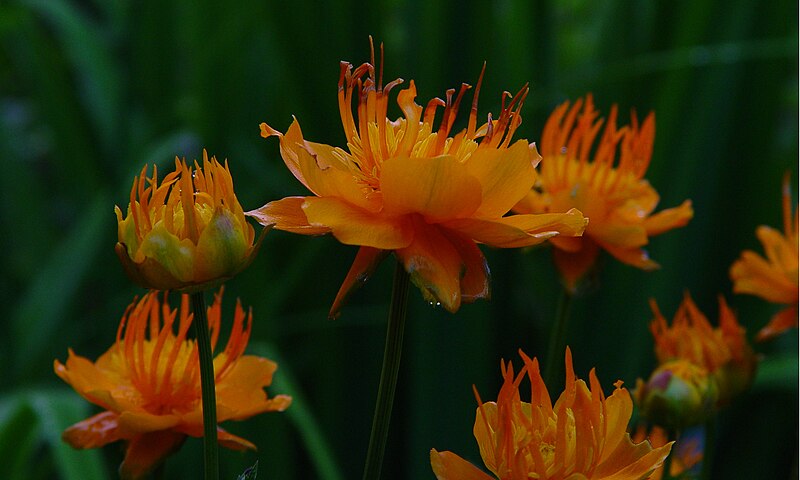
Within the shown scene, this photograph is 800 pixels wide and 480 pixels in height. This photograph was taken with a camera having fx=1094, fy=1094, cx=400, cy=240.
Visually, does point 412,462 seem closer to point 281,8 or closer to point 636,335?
point 636,335

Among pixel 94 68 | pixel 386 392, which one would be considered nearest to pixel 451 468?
pixel 386 392

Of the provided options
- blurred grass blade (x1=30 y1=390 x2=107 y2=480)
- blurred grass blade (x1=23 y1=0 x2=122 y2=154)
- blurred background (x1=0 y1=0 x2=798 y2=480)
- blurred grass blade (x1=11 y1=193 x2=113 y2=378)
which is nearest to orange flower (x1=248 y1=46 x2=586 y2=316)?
blurred grass blade (x1=30 y1=390 x2=107 y2=480)

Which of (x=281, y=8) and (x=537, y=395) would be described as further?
(x=281, y=8)

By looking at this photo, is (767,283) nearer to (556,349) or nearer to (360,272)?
(556,349)

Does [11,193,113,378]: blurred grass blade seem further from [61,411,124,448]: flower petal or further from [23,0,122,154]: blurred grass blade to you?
[61,411,124,448]: flower petal

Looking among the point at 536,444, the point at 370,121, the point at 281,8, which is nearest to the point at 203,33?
the point at 281,8
